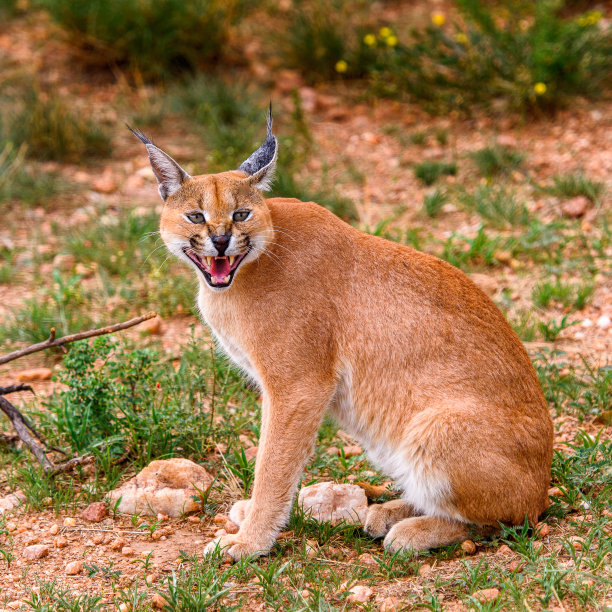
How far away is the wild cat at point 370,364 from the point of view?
3801 millimetres

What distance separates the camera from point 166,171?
4062 millimetres

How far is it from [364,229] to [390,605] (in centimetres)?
401

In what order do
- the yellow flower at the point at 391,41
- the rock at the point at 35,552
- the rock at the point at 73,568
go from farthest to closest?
the yellow flower at the point at 391,41, the rock at the point at 35,552, the rock at the point at 73,568

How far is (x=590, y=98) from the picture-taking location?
8875 mm

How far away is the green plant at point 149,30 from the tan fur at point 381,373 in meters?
6.23

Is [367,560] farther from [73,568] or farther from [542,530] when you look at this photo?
[73,568]

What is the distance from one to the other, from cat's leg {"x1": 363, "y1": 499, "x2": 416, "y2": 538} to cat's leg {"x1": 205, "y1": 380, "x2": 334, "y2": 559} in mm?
474

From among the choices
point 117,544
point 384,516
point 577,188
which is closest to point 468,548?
point 384,516

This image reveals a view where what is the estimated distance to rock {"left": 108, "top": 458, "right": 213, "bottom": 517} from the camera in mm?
4219

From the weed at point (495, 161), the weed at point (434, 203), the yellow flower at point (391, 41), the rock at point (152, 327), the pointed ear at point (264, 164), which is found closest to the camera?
the pointed ear at point (264, 164)

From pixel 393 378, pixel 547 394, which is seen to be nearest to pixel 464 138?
pixel 547 394

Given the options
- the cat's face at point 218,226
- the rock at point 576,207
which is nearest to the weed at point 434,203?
the rock at point 576,207

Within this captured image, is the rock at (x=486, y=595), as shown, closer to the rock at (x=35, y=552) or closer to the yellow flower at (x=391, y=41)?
the rock at (x=35, y=552)

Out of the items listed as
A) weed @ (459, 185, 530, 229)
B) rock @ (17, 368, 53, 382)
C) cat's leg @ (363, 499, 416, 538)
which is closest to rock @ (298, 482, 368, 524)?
cat's leg @ (363, 499, 416, 538)
